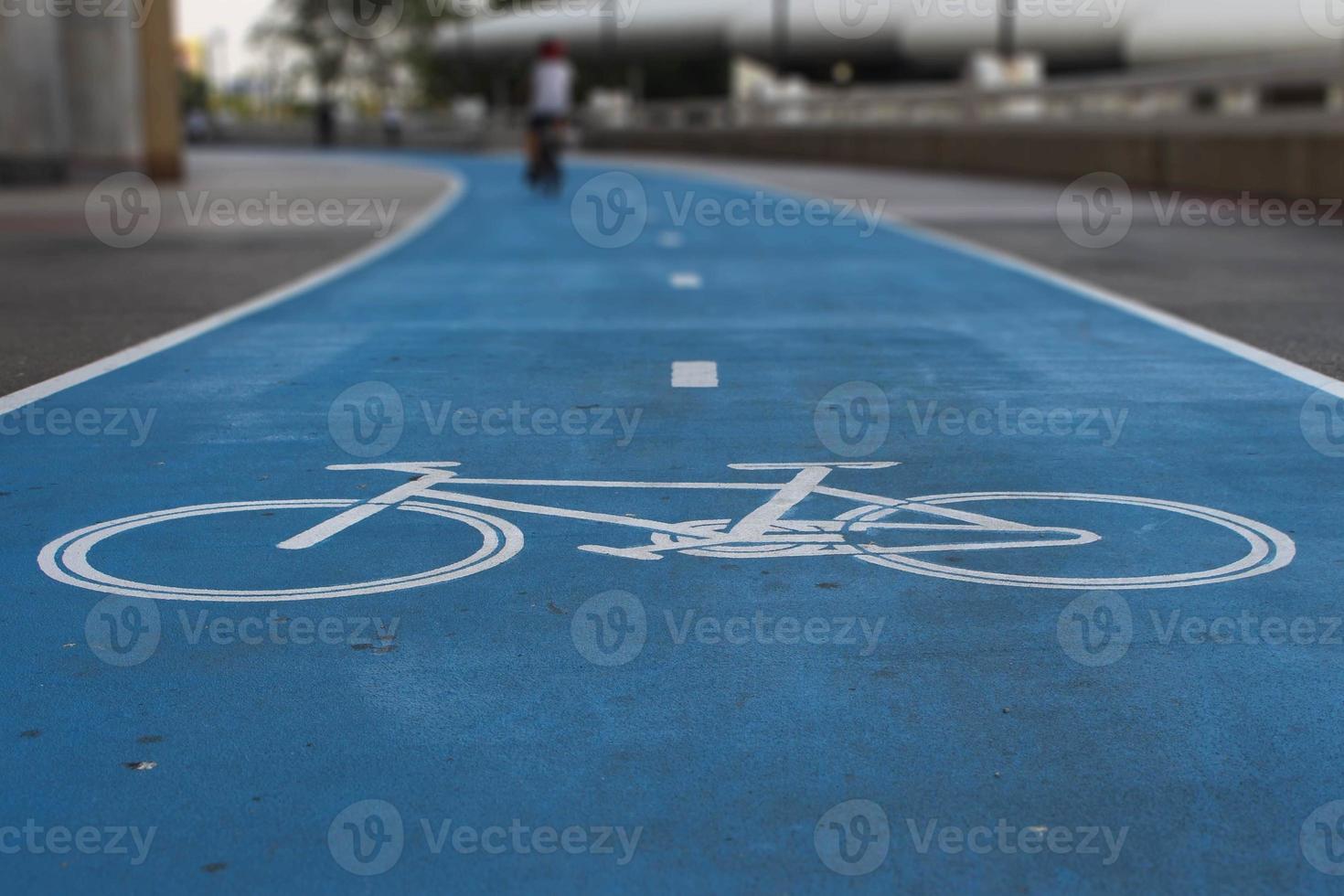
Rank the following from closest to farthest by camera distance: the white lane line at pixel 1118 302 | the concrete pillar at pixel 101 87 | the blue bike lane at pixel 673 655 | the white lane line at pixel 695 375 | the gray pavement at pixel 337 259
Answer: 1. the blue bike lane at pixel 673 655
2. the white lane line at pixel 695 375
3. the white lane line at pixel 1118 302
4. the gray pavement at pixel 337 259
5. the concrete pillar at pixel 101 87

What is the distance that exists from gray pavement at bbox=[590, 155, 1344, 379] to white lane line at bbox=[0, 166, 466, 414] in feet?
19.6

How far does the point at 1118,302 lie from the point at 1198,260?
11.8 ft

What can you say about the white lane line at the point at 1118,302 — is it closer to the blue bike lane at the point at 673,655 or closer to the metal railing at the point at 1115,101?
the blue bike lane at the point at 673,655

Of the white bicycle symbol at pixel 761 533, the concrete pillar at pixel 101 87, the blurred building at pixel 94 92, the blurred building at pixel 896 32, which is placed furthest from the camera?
the blurred building at pixel 896 32

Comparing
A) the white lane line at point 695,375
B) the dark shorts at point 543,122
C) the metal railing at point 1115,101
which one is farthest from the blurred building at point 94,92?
the white lane line at point 695,375

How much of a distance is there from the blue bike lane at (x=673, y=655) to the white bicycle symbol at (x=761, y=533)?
6 cm

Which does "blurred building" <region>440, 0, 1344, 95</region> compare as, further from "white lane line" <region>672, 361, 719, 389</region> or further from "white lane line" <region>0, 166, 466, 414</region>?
"white lane line" <region>672, 361, 719, 389</region>

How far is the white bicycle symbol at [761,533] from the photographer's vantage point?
5.91 meters

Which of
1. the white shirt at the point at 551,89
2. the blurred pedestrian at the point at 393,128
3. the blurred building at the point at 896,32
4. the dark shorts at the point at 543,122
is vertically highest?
the blurred building at the point at 896,32

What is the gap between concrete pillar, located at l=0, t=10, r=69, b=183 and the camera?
105 ft

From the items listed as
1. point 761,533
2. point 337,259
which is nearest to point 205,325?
point 337,259

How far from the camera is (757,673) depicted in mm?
5023

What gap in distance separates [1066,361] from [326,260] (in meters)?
8.97

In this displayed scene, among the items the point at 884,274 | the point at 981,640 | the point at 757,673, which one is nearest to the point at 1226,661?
the point at 981,640
